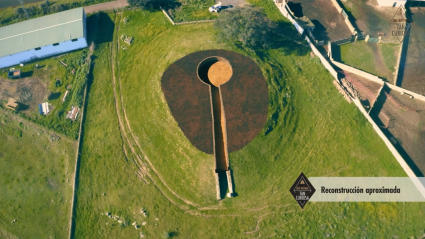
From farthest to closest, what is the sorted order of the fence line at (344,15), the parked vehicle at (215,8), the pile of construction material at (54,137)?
the parked vehicle at (215,8)
the fence line at (344,15)
the pile of construction material at (54,137)

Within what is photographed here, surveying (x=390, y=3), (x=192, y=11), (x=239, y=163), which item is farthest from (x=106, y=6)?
(x=390, y=3)

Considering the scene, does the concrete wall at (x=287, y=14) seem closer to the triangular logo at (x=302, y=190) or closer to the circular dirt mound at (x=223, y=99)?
the circular dirt mound at (x=223, y=99)

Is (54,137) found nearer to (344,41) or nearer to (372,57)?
(344,41)

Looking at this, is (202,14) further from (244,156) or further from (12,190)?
(12,190)

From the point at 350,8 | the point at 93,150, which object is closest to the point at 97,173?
the point at 93,150

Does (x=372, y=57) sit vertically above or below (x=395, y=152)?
above

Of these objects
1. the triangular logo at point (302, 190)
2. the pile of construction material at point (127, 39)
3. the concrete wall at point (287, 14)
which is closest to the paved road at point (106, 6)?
the pile of construction material at point (127, 39)
